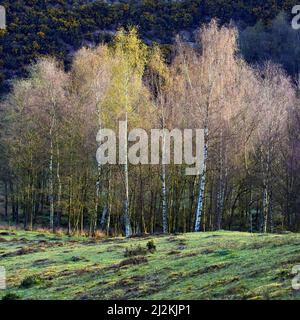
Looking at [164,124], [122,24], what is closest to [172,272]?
[164,124]

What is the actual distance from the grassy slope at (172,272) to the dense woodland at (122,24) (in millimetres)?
71476

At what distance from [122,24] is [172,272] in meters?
100

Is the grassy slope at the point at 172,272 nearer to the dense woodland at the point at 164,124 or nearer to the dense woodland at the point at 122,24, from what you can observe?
the dense woodland at the point at 164,124

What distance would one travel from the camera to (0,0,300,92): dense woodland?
328 ft

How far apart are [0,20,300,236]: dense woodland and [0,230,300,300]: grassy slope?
1596cm

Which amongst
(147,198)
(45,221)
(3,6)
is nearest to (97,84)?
(147,198)

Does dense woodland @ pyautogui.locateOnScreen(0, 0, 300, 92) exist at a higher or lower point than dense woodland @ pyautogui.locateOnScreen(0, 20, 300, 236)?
higher

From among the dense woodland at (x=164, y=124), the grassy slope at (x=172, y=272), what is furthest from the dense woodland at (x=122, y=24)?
the grassy slope at (x=172, y=272)

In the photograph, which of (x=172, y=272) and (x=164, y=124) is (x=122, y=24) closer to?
(x=164, y=124)

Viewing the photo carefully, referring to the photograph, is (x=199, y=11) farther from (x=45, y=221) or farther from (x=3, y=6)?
(x=45, y=221)

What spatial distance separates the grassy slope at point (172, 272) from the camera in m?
13.5

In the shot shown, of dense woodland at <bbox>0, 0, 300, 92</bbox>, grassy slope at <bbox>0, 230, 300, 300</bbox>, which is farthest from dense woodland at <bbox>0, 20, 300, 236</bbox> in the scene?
dense woodland at <bbox>0, 0, 300, 92</bbox>

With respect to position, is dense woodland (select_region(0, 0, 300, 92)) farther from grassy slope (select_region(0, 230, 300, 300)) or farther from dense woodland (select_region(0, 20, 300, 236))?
grassy slope (select_region(0, 230, 300, 300))
